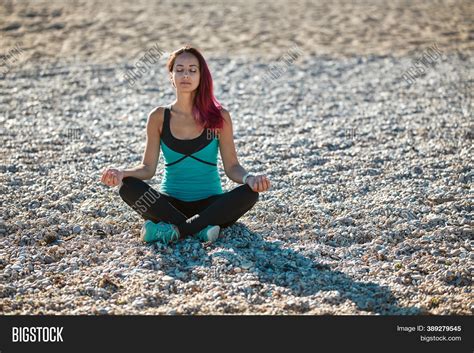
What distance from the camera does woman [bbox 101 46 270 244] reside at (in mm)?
5352

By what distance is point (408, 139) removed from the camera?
27.5ft

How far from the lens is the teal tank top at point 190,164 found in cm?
A: 557

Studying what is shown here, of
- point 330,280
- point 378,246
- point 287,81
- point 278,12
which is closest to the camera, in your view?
point 330,280

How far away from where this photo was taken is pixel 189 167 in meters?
5.58

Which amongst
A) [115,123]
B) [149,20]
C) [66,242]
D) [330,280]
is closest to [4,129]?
[115,123]

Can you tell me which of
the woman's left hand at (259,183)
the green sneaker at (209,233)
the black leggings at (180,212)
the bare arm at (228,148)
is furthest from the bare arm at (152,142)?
the woman's left hand at (259,183)

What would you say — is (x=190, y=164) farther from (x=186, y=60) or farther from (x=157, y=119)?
(x=186, y=60)

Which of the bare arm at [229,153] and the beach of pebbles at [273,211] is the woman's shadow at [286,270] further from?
the bare arm at [229,153]

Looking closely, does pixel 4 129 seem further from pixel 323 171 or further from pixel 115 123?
pixel 323 171

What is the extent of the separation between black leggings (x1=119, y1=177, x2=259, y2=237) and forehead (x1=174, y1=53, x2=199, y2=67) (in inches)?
37.6

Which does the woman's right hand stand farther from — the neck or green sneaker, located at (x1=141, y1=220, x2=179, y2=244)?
the neck

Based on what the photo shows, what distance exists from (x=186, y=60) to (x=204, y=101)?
1.14 feet

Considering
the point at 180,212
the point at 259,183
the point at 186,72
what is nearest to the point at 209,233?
the point at 180,212

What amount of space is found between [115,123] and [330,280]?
5.18m
